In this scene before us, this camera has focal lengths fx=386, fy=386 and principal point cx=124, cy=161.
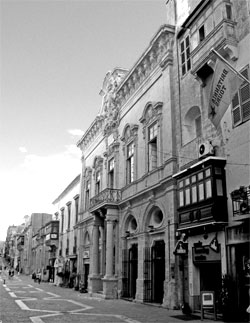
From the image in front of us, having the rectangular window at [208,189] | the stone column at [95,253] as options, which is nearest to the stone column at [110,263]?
the stone column at [95,253]

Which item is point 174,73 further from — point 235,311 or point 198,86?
point 235,311

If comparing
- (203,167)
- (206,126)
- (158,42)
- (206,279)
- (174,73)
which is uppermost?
(158,42)

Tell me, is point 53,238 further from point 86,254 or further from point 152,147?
point 152,147

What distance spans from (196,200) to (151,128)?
7.80 meters

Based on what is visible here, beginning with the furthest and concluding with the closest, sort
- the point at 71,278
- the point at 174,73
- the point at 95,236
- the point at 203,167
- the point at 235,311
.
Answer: the point at 71,278 < the point at 95,236 < the point at 174,73 < the point at 203,167 < the point at 235,311

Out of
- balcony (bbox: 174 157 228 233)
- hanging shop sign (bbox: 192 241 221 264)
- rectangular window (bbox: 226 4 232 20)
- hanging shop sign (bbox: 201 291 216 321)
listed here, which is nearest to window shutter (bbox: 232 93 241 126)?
balcony (bbox: 174 157 228 233)

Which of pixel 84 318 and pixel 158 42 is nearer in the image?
pixel 84 318

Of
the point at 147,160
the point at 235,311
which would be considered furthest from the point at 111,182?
the point at 235,311

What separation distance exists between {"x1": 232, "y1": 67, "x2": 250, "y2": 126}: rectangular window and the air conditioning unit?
1581mm

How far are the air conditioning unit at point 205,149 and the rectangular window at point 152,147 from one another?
5825 millimetres

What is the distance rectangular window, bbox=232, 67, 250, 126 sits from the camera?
1369 centimetres

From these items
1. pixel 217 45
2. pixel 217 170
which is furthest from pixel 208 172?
pixel 217 45

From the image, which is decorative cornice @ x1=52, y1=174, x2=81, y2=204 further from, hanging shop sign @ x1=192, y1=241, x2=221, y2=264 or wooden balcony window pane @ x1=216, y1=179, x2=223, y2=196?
wooden balcony window pane @ x1=216, y1=179, x2=223, y2=196

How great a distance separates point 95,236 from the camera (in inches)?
1153
